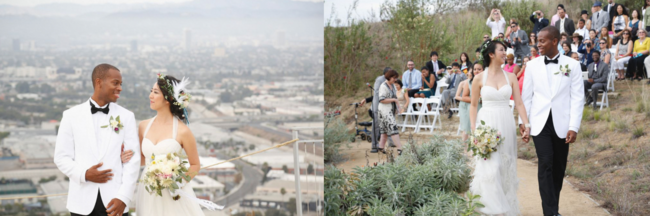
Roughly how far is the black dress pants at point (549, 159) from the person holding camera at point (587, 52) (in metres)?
5.64

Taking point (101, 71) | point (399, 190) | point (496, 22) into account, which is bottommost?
point (399, 190)

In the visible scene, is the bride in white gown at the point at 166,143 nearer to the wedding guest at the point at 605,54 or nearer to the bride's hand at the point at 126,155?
the bride's hand at the point at 126,155

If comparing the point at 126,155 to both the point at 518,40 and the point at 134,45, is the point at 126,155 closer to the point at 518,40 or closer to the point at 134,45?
the point at 518,40

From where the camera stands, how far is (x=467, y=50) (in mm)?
7551

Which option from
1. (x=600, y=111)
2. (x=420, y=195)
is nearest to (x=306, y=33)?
(x=600, y=111)

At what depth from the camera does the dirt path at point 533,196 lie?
421cm

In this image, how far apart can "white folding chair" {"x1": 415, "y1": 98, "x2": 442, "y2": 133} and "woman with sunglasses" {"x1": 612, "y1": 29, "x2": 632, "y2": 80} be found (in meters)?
4.08

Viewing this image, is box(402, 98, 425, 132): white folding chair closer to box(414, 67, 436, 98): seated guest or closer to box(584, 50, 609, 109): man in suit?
box(414, 67, 436, 98): seated guest

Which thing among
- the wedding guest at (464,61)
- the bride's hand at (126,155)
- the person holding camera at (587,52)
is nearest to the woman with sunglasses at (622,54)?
the person holding camera at (587,52)

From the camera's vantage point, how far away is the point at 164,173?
8.07ft

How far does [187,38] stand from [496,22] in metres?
40.7

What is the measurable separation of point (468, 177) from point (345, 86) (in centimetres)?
173

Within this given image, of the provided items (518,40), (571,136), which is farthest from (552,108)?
(518,40)

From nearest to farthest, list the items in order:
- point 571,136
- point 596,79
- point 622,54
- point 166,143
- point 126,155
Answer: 1. point 126,155
2. point 166,143
3. point 571,136
4. point 596,79
5. point 622,54
